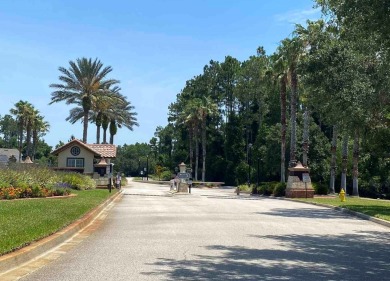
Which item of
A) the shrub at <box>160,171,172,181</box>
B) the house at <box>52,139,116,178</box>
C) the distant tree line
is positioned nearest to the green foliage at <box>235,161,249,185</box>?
the distant tree line

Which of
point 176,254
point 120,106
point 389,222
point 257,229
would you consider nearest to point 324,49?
point 389,222

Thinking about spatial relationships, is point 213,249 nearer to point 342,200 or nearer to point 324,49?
point 324,49

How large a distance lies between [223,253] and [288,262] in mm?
A: 1451

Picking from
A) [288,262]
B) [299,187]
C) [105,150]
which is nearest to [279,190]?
[299,187]

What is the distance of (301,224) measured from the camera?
18.2 metres

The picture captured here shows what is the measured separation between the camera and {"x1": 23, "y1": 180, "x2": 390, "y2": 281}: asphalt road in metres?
8.55

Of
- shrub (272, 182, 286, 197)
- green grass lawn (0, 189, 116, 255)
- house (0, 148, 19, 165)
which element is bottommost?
green grass lawn (0, 189, 116, 255)

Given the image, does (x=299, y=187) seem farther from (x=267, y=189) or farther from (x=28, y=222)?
(x=28, y=222)

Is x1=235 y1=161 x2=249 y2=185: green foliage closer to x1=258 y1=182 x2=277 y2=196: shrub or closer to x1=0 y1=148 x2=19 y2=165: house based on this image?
x1=258 y1=182 x2=277 y2=196: shrub

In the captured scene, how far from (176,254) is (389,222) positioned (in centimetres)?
1091

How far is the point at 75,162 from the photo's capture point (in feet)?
180

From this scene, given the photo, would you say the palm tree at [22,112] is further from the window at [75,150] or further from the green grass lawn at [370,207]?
the green grass lawn at [370,207]

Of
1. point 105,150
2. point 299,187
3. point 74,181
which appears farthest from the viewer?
point 105,150

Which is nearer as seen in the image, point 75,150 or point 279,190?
point 279,190
